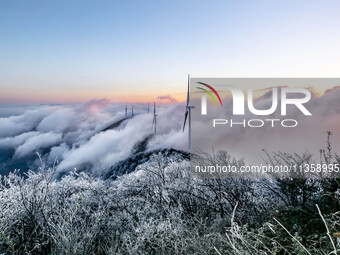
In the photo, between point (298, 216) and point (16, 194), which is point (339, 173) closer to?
point (298, 216)

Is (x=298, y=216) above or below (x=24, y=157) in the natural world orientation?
above

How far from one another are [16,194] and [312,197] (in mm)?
9168

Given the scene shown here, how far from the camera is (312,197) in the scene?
298 inches

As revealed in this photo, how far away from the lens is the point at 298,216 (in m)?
6.11

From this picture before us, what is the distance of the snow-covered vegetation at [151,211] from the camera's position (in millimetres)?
6516

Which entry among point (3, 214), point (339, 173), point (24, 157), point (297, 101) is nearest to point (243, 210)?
point (339, 173)

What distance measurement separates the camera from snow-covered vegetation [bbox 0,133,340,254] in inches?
257

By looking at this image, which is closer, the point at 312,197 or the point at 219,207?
the point at 312,197

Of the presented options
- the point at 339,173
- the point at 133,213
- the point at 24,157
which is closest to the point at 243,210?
the point at 339,173

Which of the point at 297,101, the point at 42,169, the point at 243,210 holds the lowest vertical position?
the point at 243,210

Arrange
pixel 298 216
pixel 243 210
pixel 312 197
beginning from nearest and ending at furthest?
pixel 298 216
pixel 312 197
pixel 243 210

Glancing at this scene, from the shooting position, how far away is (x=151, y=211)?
10.1 m

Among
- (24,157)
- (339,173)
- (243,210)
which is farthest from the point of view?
(24,157)

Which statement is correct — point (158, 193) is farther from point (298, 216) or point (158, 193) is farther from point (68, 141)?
point (68, 141)
